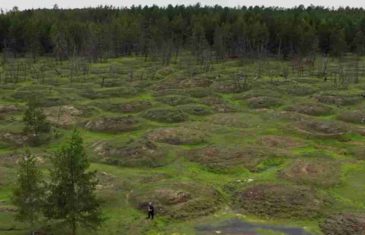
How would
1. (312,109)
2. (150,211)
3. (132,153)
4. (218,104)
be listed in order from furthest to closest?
(218,104) → (312,109) → (132,153) → (150,211)

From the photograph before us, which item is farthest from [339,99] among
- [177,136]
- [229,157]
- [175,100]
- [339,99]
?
[229,157]

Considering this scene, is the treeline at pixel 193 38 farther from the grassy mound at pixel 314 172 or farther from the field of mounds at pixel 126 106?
the grassy mound at pixel 314 172

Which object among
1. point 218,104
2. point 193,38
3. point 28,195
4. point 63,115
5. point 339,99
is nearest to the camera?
point 28,195

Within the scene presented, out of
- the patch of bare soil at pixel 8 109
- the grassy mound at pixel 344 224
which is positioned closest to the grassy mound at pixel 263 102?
the patch of bare soil at pixel 8 109

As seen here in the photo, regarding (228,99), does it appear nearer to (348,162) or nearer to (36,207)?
(348,162)

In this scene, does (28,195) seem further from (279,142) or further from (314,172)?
(279,142)

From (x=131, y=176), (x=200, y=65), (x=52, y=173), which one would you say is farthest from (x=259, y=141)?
(x=200, y=65)

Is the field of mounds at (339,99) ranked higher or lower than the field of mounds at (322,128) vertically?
higher

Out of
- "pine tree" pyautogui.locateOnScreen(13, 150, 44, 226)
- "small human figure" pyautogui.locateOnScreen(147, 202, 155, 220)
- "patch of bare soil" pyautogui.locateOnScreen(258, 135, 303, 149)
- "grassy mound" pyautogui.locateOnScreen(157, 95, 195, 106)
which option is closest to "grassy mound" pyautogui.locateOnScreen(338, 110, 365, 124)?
"patch of bare soil" pyautogui.locateOnScreen(258, 135, 303, 149)
